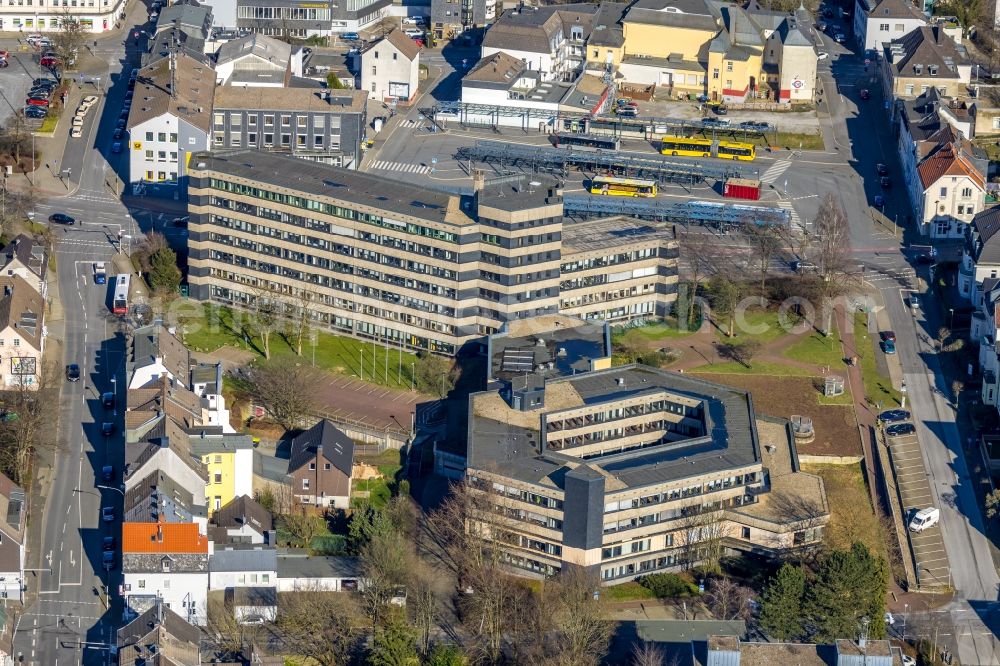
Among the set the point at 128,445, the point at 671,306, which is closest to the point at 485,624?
the point at 128,445

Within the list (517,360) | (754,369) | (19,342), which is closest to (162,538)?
(19,342)

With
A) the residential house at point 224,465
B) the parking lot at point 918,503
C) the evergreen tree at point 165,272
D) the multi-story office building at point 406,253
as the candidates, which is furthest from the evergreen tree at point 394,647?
the evergreen tree at point 165,272

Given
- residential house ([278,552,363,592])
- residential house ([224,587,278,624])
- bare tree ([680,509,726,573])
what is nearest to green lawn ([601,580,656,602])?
bare tree ([680,509,726,573])

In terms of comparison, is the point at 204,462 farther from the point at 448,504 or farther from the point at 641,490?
the point at 641,490

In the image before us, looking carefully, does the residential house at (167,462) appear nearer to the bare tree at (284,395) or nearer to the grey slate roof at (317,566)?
the grey slate roof at (317,566)

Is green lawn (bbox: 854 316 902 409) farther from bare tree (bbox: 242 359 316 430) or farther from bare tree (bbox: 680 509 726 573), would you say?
bare tree (bbox: 242 359 316 430)


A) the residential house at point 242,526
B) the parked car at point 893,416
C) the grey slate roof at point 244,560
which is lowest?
the grey slate roof at point 244,560
